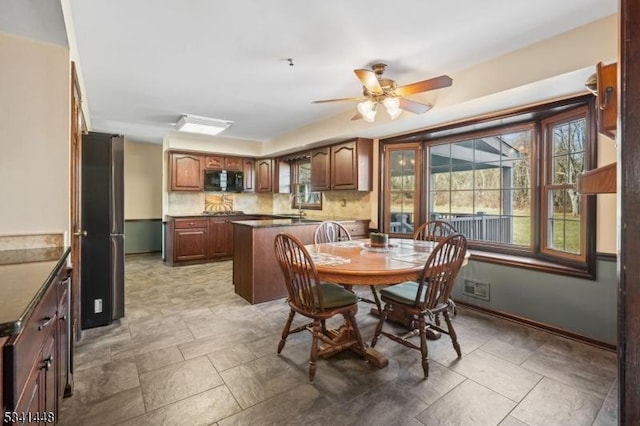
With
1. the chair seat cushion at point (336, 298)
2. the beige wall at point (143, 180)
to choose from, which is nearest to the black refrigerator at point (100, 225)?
the chair seat cushion at point (336, 298)

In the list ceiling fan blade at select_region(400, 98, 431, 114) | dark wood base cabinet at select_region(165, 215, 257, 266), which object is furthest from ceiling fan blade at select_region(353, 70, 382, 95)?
dark wood base cabinet at select_region(165, 215, 257, 266)

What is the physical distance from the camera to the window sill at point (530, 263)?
2643mm

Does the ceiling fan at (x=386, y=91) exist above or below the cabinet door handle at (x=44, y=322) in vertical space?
above

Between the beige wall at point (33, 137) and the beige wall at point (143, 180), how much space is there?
4.92 meters

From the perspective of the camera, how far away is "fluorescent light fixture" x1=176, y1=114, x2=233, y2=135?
175 inches

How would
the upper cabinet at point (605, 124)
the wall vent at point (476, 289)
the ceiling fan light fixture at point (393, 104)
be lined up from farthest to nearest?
the wall vent at point (476, 289) → the ceiling fan light fixture at point (393, 104) → the upper cabinet at point (605, 124)

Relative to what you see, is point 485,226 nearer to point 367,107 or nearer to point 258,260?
point 367,107

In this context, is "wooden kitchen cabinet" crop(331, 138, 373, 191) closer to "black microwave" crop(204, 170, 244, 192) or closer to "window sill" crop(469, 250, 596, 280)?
"window sill" crop(469, 250, 596, 280)

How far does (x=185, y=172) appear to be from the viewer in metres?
5.71

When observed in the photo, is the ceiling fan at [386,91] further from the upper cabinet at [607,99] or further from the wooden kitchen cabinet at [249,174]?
the wooden kitchen cabinet at [249,174]

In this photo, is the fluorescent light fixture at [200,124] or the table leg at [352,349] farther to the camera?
the fluorescent light fixture at [200,124]

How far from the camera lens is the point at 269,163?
6395 mm

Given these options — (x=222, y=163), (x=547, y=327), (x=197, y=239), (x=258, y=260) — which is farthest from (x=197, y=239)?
(x=547, y=327)

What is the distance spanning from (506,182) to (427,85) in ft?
5.67
